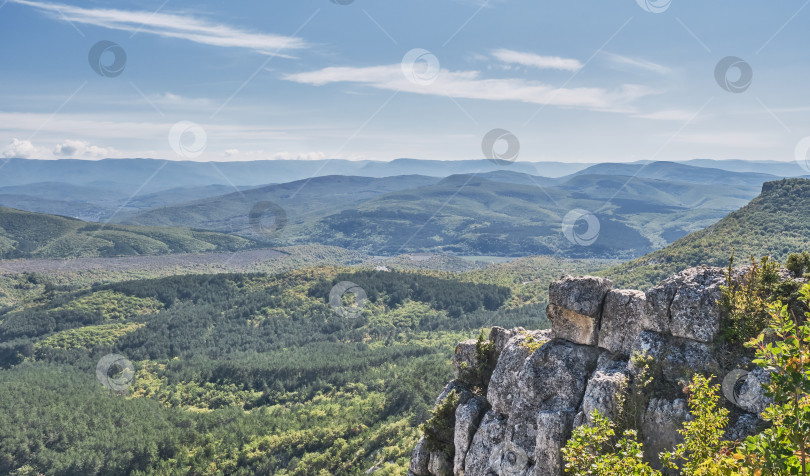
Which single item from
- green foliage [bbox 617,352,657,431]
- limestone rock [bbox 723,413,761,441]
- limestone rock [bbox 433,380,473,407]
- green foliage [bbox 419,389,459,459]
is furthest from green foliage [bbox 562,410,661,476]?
green foliage [bbox 419,389,459,459]

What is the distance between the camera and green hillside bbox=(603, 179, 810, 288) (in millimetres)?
150375

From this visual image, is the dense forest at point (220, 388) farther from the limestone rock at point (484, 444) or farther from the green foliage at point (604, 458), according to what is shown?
the green foliage at point (604, 458)

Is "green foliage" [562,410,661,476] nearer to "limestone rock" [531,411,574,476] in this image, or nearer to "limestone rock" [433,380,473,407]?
"limestone rock" [531,411,574,476]

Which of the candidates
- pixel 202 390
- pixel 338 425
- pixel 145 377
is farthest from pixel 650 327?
pixel 145 377

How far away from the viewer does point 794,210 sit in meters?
176

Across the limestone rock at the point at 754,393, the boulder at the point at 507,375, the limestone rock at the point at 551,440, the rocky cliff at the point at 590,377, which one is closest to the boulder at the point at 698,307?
the rocky cliff at the point at 590,377

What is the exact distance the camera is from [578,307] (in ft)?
94.5

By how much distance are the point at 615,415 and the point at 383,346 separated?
148 meters

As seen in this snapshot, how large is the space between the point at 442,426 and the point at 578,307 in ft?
42.3

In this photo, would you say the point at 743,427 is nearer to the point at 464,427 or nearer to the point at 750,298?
the point at 750,298

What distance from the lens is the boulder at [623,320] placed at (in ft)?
85.9

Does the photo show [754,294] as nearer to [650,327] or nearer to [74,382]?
[650,327]

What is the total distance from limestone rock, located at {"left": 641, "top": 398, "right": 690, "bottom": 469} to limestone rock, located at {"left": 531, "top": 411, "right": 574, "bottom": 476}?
12.3 ft

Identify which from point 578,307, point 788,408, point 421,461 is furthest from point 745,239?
point 788,408
